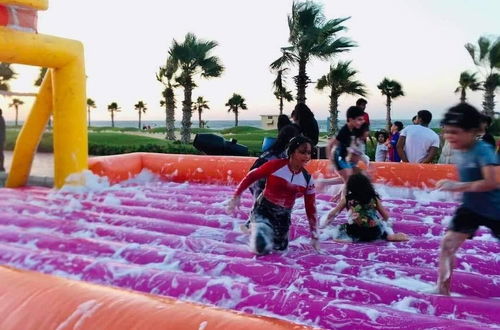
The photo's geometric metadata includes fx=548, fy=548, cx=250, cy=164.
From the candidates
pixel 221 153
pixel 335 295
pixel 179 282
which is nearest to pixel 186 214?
pixel 179 282

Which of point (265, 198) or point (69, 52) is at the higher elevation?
point (69, 52)

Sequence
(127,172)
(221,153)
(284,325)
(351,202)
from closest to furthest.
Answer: (284,325)
(351,202)
(127,172)
(221,153)

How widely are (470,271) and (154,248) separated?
6.09ft

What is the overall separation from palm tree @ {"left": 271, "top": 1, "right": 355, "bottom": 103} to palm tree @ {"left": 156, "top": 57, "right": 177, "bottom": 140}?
16.6 ft

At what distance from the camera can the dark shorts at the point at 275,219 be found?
3336mm

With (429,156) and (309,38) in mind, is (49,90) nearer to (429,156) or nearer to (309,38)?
(429,156)

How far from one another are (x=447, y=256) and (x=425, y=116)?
130 inches

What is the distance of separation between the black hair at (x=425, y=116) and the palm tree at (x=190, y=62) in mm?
13604

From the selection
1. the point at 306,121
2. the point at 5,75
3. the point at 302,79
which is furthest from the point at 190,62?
the point at 306,121

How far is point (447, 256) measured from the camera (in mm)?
2592

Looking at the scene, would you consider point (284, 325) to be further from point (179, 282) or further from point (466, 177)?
point (466, 177)

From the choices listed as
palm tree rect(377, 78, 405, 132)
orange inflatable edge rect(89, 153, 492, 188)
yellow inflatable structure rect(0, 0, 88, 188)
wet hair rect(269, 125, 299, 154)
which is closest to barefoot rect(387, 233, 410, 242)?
wet hair rect(269, 125, 299, 154)

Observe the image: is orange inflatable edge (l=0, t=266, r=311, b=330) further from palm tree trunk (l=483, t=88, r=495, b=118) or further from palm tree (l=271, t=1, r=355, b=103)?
palm tree trunk (l=483, t=88, r=495, b=118)

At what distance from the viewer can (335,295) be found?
8.60ft
